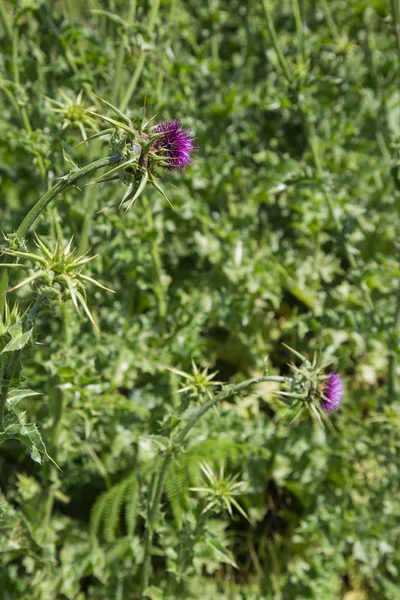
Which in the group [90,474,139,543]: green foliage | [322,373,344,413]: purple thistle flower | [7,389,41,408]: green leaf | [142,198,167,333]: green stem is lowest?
[90,474,139,543]: green foliage

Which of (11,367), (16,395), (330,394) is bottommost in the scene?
(330,394)

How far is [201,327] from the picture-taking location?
4.42 metres

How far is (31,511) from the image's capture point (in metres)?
3.60

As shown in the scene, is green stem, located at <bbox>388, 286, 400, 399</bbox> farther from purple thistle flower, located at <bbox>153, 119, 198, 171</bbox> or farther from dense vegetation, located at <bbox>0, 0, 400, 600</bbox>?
purple thistle flower, located at <bbox>153, 119, 198, 171</bbox>

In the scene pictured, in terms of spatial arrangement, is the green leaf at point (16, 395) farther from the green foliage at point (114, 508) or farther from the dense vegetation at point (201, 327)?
the green foliage at point (114, 508)

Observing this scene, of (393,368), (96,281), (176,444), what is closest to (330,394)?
(176,444)

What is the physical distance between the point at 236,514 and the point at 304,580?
613 millimetres

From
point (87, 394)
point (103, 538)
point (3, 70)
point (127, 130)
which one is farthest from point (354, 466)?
point (3, 70)

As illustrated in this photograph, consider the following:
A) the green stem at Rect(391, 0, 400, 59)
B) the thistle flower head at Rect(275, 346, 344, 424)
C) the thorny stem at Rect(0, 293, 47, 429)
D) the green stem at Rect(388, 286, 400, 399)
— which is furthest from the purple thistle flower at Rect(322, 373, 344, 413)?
the green stem at Rect(391, 0, 400, 59)

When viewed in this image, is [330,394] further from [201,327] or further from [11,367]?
[201,327]

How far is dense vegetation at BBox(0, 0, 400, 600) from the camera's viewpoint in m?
3.64

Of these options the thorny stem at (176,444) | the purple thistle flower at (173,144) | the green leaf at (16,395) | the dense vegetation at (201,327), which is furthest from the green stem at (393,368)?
the green leaf at (16,395)

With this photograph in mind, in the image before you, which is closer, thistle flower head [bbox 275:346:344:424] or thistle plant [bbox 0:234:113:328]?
thistle plant [bbox 0:234:113:328]

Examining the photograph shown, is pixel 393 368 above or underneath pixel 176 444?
underneath
